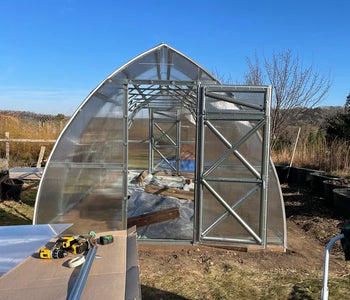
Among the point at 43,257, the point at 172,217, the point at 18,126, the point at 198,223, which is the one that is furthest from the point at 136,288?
the point at 18,126

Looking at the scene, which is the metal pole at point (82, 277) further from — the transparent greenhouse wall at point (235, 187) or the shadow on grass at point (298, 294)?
the transparent greenhouse wall at point (235, 187)

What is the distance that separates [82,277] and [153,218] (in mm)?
4327

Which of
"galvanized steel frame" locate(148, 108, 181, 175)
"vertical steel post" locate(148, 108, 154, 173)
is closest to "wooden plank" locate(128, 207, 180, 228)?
"galvanized steel frame" locate(148, 108, 181, 175)

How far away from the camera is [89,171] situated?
504cm

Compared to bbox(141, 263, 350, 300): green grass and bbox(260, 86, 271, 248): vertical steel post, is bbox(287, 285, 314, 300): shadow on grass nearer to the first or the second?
bbox(141, 263, 350, 300): green grass

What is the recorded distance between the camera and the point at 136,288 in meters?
1.59

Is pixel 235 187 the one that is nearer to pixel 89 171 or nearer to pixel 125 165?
pixel 125 165

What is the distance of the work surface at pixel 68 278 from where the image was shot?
1.56m

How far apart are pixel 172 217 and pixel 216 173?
170cm

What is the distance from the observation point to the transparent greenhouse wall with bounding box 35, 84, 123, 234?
4789 mm

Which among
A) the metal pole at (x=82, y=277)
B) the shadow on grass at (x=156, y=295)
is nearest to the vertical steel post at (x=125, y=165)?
the shadow on grass at (x=156, y=295)

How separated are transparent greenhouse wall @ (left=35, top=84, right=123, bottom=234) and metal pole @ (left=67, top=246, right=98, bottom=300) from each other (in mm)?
2869

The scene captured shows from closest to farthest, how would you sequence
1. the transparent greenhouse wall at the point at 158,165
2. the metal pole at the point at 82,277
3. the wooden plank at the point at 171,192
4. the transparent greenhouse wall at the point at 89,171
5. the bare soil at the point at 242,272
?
the metal pole at the point at 82,277, the bare soil at the point at 242,272, the transparent greenhouse wall at the point at 89,171, the transparent greenhouse wall at the point at 158,165, the wooden plank at the point at 171,192

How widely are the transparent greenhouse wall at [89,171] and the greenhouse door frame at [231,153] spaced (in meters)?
1.32
